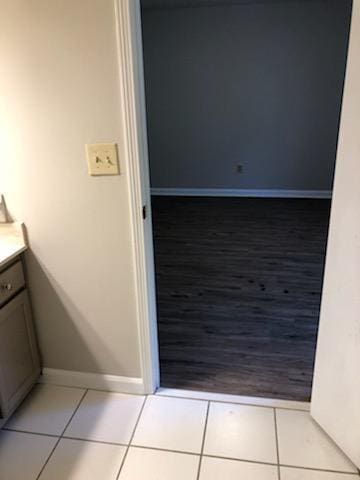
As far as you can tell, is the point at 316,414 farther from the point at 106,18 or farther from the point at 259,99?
the point at 259,99

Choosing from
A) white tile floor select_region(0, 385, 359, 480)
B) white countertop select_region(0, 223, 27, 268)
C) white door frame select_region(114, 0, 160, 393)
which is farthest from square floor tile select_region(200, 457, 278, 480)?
white countertop select_region(0, 223, 27, 268)

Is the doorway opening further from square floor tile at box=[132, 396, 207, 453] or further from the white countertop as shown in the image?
the white countertop

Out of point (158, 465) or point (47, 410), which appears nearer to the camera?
point (158, 465)

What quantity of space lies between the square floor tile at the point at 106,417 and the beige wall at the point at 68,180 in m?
0.13

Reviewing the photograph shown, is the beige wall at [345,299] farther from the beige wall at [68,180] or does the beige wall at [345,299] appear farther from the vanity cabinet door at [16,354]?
the vanity cabinet door at [16,354]

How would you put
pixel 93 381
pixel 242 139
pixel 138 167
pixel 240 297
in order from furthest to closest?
pixel 242 139, pixel 240 297, pixel 93 381, pixel 138 167

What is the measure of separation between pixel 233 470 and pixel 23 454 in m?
0.89

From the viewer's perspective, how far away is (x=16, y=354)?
6.21 feet

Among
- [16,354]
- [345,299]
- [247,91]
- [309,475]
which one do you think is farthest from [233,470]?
[247,91]

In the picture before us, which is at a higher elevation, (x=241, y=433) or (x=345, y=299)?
(x=345, y=299)

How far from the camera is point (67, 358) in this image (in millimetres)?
2105

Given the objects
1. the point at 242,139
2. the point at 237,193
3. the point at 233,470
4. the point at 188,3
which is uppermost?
the point at 188,3

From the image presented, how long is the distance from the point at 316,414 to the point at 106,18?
188 cm

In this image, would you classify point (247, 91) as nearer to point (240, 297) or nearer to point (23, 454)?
point (240, 297)
